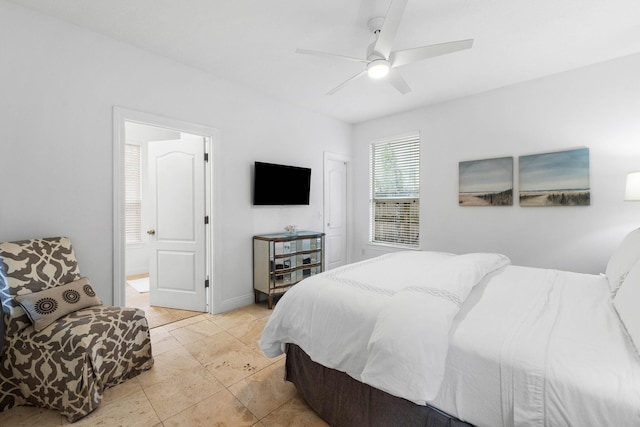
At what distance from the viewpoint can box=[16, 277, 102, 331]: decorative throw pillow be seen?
Result: 68.8 inches

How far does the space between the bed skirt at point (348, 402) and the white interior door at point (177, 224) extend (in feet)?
6.37

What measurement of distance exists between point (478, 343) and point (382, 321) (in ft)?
1.28

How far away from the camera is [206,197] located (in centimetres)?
322

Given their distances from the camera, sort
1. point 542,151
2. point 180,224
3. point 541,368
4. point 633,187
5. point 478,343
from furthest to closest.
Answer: point 180,224 → point 542,151 → point 633,187 → point 478,343 → point 541,368

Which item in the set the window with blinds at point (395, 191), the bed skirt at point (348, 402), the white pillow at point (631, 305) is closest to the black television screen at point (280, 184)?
the window with blinds at point (395, 191)

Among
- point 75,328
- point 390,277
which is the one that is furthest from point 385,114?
point 75,328

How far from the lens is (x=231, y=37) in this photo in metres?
2.42

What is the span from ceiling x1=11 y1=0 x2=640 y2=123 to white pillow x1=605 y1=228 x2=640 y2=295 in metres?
1.72

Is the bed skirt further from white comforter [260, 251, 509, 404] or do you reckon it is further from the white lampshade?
the white lampshade

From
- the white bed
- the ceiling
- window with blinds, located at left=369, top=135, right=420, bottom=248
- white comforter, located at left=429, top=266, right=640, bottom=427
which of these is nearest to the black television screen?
the ceiling

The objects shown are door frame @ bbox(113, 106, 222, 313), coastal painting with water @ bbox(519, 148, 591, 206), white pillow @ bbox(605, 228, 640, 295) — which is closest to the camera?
white pillow @ bbox(605, 228, 640, 295)

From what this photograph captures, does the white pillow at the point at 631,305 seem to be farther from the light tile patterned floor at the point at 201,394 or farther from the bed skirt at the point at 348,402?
the light tile patterned floor at the point at 201,394

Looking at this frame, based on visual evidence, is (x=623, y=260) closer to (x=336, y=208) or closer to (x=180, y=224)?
(x=336, y=208)

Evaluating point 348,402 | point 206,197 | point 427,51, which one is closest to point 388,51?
point 427,51
